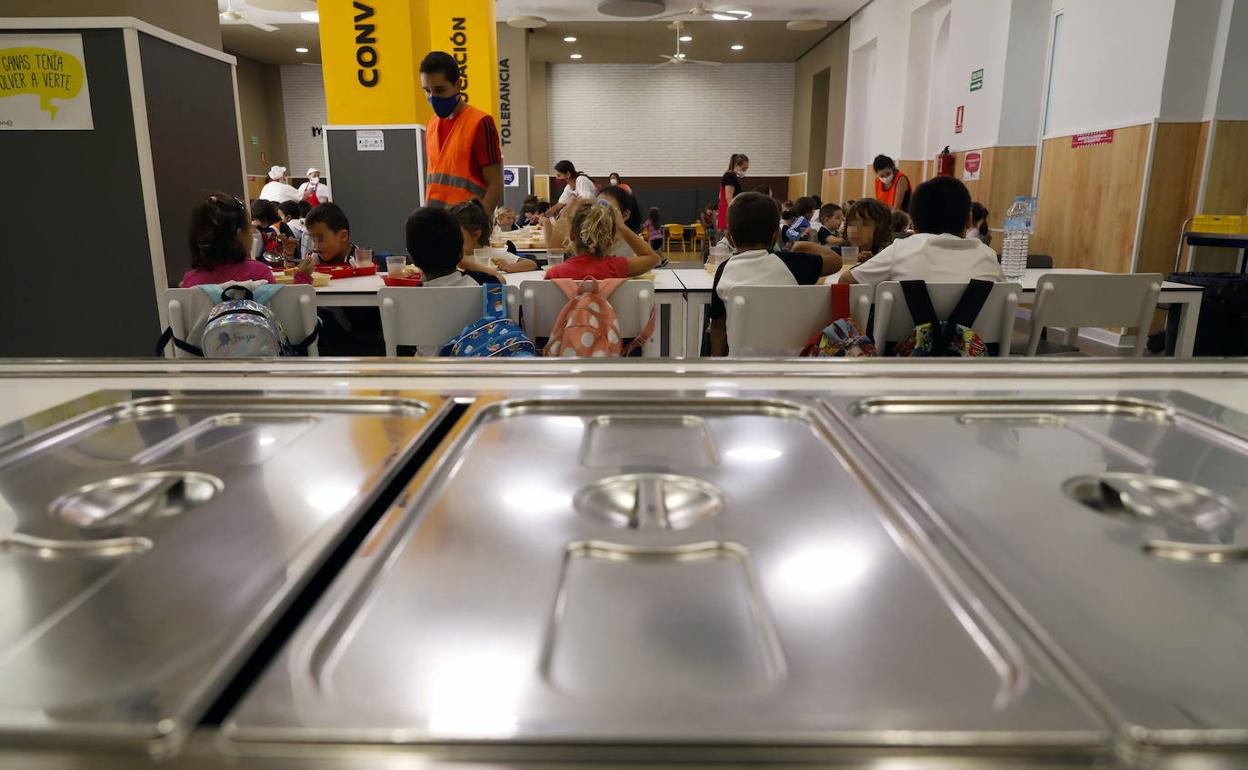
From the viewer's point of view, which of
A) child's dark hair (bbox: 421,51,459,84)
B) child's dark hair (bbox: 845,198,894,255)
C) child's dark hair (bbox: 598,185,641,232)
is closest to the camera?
child's dark hair (bbox: 421,51,459,84)

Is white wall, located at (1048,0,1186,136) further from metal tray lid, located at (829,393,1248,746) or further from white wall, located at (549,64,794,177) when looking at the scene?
white wall, located at (549,64,794,177)

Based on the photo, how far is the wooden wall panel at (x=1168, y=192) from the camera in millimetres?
5301

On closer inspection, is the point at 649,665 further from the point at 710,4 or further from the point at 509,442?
the point at 710,4

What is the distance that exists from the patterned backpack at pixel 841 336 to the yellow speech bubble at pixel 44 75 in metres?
2.74

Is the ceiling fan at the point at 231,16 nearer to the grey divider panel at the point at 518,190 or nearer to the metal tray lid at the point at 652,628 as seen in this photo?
the grey divider panel at the point at 518,190

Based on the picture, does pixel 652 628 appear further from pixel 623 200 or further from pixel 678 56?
pixel 678 56

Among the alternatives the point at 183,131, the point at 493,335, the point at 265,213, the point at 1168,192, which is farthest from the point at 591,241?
the point at 1168,192

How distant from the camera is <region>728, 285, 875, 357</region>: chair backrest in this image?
97.3 inches

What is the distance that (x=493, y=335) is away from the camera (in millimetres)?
2379

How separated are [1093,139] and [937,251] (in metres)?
4.41

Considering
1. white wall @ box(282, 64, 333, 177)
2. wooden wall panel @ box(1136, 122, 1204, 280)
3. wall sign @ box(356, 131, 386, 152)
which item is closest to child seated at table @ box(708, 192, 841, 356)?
wall sign @ box(356, 131, 386, 152)

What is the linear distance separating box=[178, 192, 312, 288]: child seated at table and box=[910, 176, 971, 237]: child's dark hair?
2.46 m

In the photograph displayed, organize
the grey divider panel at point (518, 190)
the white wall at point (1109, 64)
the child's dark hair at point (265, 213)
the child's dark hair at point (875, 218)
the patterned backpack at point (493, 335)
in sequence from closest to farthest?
the patterned backpack at point (493, 335), the child's dark hair at point (875, 218), the white wall at point (1109, 64), the child's dark hair at point (265, 213), the grey divider panel at point (518, 190)

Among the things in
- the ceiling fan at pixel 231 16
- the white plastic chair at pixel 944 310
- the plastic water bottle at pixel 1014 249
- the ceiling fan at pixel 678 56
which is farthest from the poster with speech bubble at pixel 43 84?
the ceiling fan at pixel 678 56
